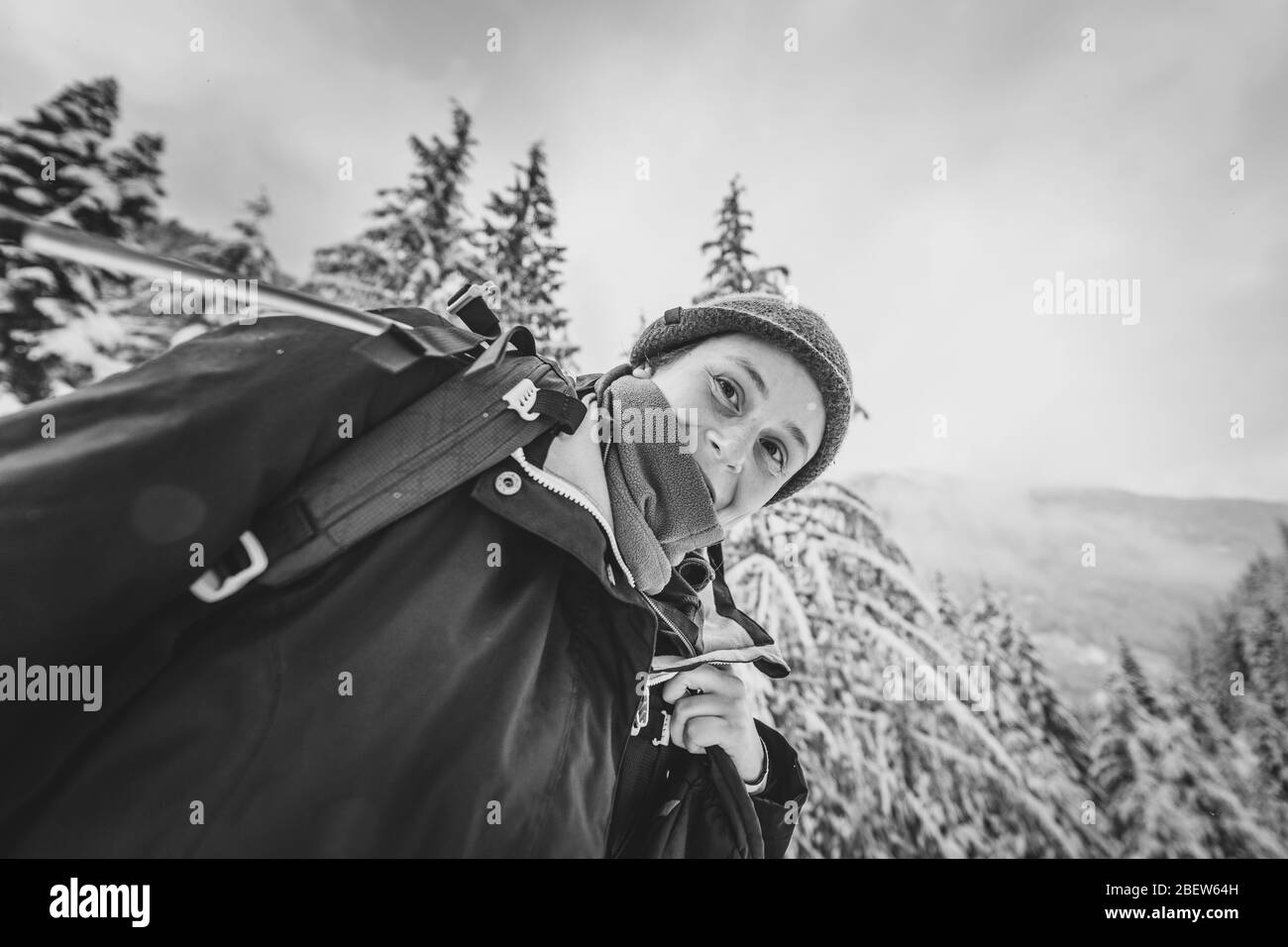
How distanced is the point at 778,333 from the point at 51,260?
2001cm

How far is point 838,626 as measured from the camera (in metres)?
6.25

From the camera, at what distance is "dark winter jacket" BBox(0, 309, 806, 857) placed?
3.03 ft

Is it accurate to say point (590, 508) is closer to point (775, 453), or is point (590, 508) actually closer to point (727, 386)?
point (727, 386)

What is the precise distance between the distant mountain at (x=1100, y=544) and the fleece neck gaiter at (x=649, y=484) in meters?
29.5

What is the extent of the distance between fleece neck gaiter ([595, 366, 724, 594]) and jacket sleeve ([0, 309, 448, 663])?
0.77 m

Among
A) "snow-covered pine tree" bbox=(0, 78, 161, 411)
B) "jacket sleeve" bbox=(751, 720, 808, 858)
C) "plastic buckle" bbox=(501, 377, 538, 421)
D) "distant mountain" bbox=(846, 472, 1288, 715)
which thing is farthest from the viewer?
"distant mountain" bbox=(846, 472, 1288, 715)

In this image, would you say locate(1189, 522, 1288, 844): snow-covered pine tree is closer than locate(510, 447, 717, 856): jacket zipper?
No

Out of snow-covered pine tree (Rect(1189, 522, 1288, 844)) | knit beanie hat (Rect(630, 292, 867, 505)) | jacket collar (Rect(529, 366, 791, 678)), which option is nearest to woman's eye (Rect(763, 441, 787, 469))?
knit beanie hat (Rect(630, 292, 867, 505))

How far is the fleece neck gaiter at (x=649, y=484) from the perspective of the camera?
163cm

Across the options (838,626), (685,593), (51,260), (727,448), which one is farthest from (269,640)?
(51,260)

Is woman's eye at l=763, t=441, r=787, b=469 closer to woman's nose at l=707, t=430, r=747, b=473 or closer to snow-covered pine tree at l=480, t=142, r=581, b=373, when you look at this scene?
woman's nose at l=707, t=430, r=747, b=473

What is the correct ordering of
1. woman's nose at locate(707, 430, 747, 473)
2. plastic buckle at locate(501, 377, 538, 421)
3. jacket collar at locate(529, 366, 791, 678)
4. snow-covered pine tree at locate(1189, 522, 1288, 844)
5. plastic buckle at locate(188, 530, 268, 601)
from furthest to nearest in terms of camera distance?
snow-covered pine tree at locate(1189, 522, 1288, 844), woman's nose at locate(707, 430, 747, 473), jacket collar at locate(529, 366, 791, 678), plastic buckle at locate(501, 377, 538, 421), plastic buckle at locate(188, 530, 268, 601)
